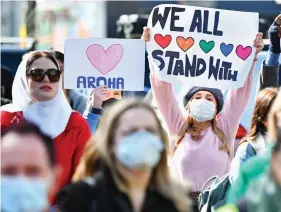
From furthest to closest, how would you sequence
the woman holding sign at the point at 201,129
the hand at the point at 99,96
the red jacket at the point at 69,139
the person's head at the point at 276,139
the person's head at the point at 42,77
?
the hand at the point at 99,96 → the woman holding sign at the point at 201,129 → the person's head at the point at 42,77 → the red jacket at the point at 69,139 → the person's head at the point at 276,139

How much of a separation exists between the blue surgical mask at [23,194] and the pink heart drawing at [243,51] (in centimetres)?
355

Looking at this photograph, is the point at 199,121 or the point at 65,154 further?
the point at 199,121

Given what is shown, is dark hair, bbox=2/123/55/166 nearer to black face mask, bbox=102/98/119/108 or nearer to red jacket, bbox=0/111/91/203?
red jacket, bbox=0/111/91/203

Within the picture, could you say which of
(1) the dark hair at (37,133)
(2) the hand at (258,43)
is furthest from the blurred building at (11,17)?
(1) the dark hair at (37,133)

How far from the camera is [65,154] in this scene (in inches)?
233

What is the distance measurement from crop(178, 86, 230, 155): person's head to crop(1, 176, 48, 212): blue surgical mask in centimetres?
295

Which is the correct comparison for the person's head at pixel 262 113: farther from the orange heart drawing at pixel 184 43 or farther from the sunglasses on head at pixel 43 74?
the sunglasses on head at pixel 43 74

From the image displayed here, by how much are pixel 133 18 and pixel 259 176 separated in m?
8.13

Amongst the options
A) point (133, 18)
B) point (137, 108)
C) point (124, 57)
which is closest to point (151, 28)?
point (124, 57)

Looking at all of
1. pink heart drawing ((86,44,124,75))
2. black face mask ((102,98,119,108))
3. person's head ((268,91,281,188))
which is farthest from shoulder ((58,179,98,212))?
pink heart drawing ((86,44,124,75))

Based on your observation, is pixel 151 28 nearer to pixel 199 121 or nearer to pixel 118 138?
pixel 199 121

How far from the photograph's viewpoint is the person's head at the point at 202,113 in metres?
6.83

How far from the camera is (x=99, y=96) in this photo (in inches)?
270

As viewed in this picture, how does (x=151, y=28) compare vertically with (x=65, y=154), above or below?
above
